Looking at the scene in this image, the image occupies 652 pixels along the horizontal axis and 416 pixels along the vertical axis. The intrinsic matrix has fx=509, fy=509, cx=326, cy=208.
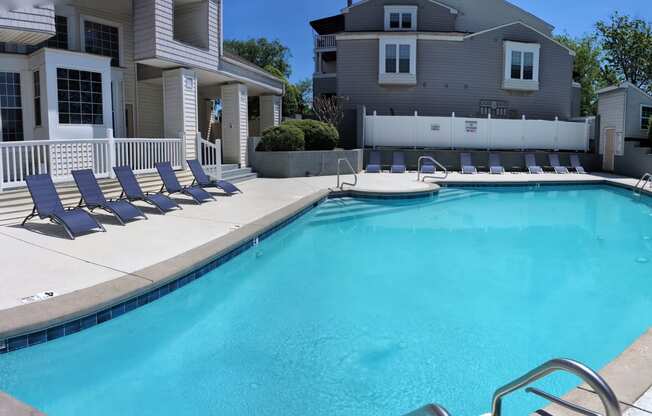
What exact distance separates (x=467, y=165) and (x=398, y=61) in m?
6.71

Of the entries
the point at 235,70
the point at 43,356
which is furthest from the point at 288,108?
the point at 43,356

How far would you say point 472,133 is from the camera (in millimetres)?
22906

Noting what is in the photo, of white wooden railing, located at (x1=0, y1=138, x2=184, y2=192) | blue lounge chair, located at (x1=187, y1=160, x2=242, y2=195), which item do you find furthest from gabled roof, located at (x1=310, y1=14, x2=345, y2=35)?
blue lounge chair, located at (x1=187, y1=160, x2=242, y2=195)

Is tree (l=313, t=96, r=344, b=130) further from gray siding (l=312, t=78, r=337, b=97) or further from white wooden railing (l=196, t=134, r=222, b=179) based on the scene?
white wooden railing (l=196, t=134, r=222, b=179)

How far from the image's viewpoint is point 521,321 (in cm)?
596

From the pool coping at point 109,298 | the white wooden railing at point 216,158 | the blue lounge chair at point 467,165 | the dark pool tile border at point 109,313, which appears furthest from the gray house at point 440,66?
the dark pool tile border at point 109,313

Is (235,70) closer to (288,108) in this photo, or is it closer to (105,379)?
(105,379)

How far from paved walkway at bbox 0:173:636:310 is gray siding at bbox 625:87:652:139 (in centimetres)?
1614

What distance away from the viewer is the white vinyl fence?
2242 centimetres

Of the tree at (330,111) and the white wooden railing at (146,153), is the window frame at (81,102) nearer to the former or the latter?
the white wooden railing at (146,153)

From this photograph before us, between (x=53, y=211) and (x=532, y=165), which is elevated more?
(x=532, y=165)

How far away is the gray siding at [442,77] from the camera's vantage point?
25.3 meters

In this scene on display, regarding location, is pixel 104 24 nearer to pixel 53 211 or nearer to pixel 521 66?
pixel 53 211

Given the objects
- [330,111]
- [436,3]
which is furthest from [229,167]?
[436,3]
